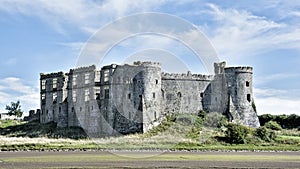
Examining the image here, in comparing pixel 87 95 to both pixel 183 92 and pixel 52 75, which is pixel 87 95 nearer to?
pixel 52 75

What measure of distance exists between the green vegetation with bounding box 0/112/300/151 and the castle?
86.5 inches

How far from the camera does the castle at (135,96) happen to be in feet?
226

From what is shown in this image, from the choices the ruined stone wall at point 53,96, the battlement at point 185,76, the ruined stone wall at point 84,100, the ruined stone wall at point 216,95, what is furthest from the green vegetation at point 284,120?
the ruined stone wall at point 53,96

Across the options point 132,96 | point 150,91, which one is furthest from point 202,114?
point 132,96

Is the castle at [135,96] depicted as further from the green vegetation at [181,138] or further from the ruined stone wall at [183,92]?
the green vegetation at [181,138]

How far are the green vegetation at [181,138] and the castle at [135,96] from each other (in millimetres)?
2196

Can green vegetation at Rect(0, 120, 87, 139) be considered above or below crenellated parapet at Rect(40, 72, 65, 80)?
below

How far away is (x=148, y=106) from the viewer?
2712 inches

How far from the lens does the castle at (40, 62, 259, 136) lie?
68.8 m

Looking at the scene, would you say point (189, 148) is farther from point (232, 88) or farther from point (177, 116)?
point (232, 88)

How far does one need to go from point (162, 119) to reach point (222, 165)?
36352mm

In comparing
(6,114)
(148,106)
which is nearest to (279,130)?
(148,106)

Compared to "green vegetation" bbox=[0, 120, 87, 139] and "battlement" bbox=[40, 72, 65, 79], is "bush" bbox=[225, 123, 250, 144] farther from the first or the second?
"battlement" bbox=[40, 72, 65, 79]

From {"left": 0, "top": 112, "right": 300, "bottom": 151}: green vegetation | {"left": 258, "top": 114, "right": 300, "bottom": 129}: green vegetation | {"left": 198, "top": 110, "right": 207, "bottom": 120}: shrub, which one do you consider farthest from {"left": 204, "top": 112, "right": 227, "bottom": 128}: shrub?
{"left": 258, "top": 114, "right": 300, "bottom": 129}: green vegetation
